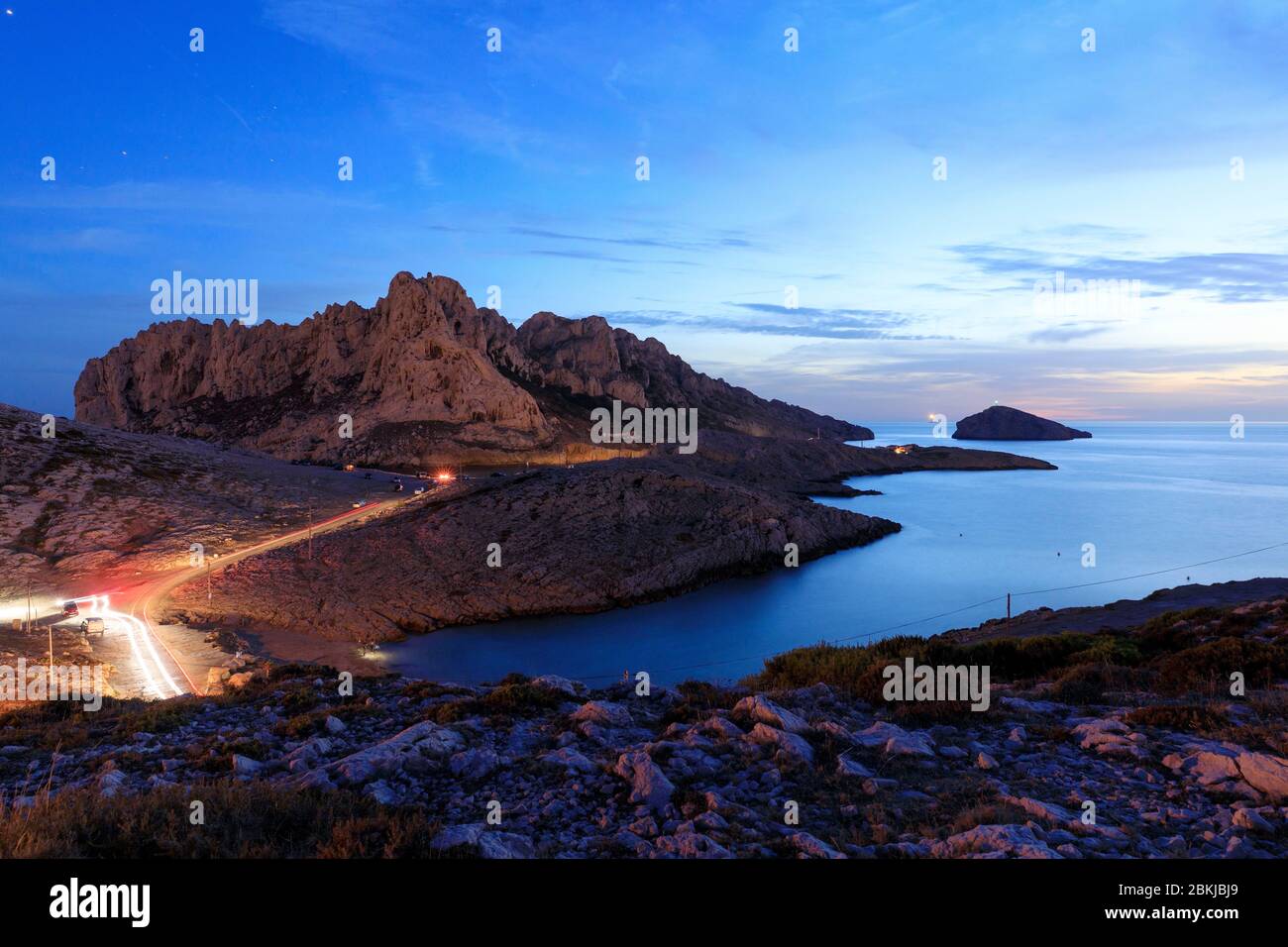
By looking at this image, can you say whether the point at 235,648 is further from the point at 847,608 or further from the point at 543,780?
the point at 847,608

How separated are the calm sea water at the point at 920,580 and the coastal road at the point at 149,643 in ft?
29.8

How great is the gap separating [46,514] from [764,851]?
59787 millimetres

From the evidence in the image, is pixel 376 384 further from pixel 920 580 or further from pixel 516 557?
pixel 920 580

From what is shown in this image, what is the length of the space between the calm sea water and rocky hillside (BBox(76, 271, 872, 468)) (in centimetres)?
5928

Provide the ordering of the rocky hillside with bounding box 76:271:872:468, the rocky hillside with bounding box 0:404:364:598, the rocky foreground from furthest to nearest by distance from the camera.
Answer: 1. the rocky hillside with bounding box 76:271:872:468
2. the rocky hillside with bounding box 0:404:364:598
3. the rocky foreground

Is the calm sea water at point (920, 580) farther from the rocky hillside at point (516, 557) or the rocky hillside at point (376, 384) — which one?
the rocky hillside at point (376, 384)

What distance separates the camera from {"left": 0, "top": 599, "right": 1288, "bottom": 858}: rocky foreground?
18.7 feet

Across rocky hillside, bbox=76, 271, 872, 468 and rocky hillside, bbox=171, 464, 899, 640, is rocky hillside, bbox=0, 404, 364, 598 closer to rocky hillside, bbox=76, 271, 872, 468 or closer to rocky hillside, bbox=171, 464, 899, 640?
rocky hillside, bbox=171, 464, 899, 640

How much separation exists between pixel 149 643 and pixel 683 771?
31288mm

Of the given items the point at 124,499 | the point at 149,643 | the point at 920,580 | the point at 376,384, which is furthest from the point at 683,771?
the point at 376,384

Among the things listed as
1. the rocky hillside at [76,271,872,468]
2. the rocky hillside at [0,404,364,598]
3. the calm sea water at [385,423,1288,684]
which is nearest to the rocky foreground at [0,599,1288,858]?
the calm sea water at [385,423,1288,684]

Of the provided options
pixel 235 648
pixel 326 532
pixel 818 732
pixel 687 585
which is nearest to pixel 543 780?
pixel 818 732

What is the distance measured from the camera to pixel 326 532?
4866 cm

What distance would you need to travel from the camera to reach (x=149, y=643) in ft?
97.1
